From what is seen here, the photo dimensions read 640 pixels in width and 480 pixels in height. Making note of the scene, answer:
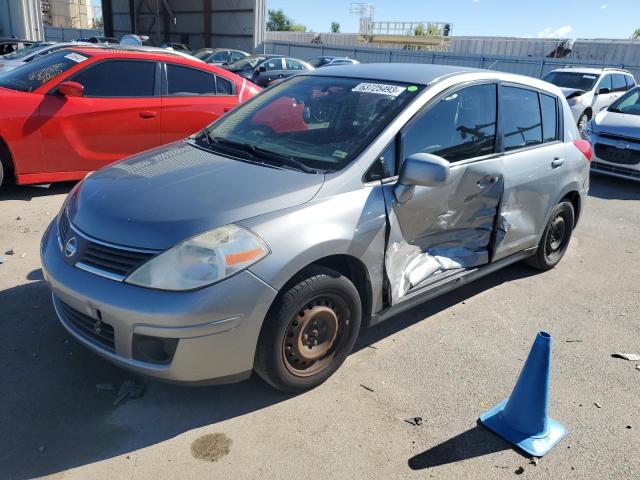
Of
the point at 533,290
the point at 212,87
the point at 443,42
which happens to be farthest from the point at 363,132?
the point at 443,42

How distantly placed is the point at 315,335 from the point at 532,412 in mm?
1190

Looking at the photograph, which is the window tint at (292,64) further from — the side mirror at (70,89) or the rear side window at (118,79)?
the side mirror at (70,89)

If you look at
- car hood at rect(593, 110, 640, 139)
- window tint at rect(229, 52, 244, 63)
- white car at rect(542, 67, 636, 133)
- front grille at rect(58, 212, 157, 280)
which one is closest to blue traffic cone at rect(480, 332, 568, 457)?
front grille at rect(58, 212, 157, 280)

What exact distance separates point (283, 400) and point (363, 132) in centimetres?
162

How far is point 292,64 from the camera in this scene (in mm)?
20156

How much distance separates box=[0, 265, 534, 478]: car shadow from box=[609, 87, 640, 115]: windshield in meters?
8.90

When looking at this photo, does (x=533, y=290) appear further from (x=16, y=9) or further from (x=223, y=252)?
(x=16, y=9)

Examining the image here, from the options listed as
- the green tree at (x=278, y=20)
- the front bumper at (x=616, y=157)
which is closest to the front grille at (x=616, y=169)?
the front bumper at (x=616, y=157)

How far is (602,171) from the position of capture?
924cm

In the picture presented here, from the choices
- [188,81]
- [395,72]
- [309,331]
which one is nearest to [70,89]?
[188,81]

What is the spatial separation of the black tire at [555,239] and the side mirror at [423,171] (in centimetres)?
214

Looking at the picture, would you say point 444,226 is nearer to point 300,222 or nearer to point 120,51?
point 300,222

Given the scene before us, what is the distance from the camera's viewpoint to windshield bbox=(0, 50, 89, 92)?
5832 mm

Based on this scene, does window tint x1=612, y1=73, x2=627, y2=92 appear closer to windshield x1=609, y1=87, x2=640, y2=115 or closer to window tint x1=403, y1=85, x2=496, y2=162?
windshield x1=609, y1=87, x2=640, y2=115
